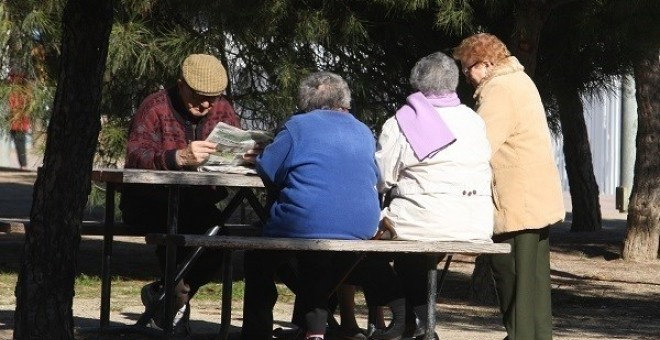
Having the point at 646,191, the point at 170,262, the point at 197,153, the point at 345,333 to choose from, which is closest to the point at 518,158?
the point at 345,333

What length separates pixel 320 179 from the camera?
5.80m

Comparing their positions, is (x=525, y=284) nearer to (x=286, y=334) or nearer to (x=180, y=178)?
(x=286, y=334)

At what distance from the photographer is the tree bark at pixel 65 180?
17.1 feet

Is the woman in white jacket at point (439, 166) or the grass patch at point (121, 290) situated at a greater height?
the woman in white jacket at point (439, 166)

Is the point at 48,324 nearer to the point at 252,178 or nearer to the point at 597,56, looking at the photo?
the point at 252,178

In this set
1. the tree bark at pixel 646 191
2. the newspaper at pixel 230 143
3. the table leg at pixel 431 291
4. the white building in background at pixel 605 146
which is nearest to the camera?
the table leg at pixel 431 291

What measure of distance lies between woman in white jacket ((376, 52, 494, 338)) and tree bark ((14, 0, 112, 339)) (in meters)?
1.31

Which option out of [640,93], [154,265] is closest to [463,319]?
[154,265]

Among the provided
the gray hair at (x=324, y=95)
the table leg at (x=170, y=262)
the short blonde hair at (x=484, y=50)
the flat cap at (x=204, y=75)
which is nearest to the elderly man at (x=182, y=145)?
the flat cap at (x=204, y=75)

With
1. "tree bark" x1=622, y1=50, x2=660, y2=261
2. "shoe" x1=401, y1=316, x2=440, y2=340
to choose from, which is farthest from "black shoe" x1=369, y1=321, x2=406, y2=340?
"tree bark" x1=622, y1=50, x2=660, y2=261

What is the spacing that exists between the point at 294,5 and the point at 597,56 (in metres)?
2.07

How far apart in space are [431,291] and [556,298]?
335 centimetres

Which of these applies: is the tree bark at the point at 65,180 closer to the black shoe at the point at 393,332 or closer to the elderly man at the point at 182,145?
the elderly man at the point at 182,145

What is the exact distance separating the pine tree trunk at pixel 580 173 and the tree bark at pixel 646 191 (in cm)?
109
